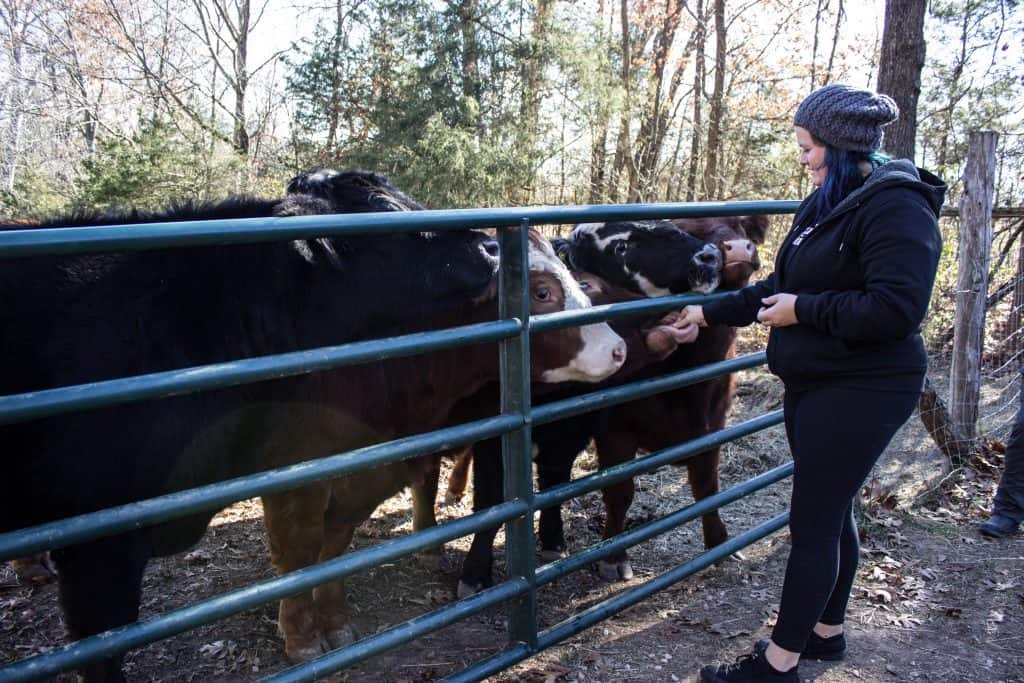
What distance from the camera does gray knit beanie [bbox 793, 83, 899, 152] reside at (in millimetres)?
2428

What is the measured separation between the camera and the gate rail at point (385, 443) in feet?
5.80

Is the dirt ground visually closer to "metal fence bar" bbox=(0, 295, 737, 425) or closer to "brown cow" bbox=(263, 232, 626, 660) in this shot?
"brown cow" bbox=(263, 232, 626, 660)

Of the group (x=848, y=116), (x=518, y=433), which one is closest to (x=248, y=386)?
(x=518, y=433)

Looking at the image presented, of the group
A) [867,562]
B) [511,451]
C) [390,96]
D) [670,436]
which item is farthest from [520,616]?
[390,96]

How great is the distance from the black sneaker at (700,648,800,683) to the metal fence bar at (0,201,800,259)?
6.15ft

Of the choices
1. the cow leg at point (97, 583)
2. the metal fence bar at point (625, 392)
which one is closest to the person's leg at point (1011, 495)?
the metal fence bar at point (625, 392)

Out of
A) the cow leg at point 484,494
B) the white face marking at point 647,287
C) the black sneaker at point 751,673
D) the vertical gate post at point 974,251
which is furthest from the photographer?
the vertical gate post at point 974,251

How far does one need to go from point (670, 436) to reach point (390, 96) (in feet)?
35.3

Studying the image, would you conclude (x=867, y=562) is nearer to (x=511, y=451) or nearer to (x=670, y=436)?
(x=670, y=436)

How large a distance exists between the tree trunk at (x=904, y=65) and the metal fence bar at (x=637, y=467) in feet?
9.97

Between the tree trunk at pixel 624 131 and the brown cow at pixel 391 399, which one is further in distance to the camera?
the tree trunk at pixel 624 131

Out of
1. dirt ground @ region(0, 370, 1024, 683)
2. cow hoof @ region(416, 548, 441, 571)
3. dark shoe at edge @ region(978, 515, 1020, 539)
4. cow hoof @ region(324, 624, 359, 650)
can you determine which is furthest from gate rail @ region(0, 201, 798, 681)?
dark shoe at edge @ region(978, 515, 1020, 539)

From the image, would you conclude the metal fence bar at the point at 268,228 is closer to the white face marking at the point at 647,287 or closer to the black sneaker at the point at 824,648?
the white face marking at the point at 647,287

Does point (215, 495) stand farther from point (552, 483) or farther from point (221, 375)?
point (552, 483)
